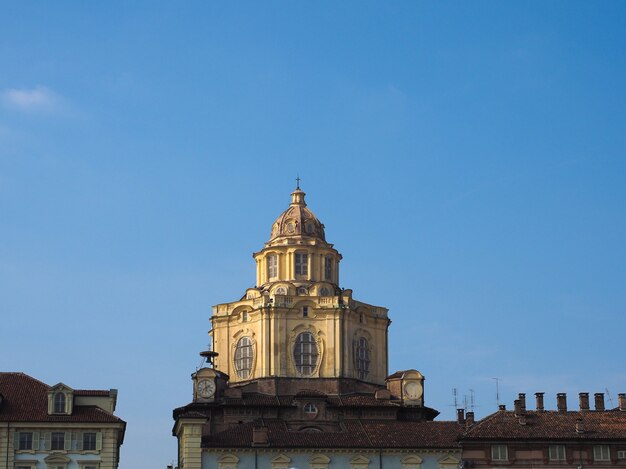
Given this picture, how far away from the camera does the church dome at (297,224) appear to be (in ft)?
411

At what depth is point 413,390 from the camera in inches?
4478

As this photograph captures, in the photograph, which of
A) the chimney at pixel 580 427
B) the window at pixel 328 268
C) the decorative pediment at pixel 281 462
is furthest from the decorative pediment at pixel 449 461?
the window at pixel 328 268

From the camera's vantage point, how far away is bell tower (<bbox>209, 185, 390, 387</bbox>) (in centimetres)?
11812

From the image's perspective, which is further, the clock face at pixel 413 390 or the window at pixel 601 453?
the clock face at pixel 413 390

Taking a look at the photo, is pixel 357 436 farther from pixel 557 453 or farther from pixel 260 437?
pixel 557 453

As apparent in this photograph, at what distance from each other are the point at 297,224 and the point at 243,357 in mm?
13056

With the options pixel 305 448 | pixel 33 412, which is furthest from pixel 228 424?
pixel 33 412

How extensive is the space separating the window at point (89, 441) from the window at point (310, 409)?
20454 millimetres

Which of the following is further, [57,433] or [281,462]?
[281,462]

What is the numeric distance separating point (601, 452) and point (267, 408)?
2549 cm

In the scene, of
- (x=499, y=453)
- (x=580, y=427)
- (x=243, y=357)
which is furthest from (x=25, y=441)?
(x=580, y=427)

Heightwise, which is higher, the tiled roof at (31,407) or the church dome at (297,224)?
the church dome at (297,224)

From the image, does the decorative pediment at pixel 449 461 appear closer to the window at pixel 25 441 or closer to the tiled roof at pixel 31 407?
the tiled roof at pixel 31 407

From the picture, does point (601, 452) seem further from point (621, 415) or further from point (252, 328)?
point (252, 328)
